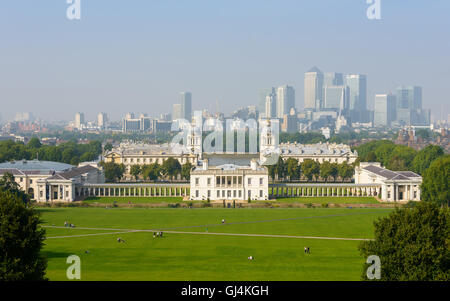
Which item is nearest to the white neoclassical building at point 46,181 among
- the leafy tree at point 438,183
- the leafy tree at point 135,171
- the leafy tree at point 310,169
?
the leafy tree at point 135,171

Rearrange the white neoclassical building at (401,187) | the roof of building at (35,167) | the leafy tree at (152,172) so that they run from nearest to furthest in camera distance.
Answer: the white neoclassical building at (401,187), the roof of building at (35,167), the leafy tree at (152,172)

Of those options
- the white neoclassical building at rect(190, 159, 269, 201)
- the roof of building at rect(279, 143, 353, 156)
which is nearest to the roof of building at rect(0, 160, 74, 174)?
the white neoclassical building at rect(190, 159, 269, 201)

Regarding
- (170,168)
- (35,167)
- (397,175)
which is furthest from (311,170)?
(35,167)

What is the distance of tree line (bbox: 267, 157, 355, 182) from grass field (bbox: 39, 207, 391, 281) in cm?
3234

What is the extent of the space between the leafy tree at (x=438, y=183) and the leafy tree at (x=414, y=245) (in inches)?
1416

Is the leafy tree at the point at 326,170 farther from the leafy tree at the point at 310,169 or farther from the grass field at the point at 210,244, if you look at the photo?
the grass field at the point at 210,244

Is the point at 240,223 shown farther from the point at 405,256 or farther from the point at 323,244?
the point at 405,256

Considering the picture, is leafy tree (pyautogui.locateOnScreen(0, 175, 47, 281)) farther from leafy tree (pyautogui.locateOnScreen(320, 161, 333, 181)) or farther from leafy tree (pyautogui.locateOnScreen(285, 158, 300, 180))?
leafy tree (pyautogui.locateOnScreen(285, 158, 300, 180))

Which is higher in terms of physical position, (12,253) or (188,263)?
(12,253)

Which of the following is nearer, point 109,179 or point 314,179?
point 109,179

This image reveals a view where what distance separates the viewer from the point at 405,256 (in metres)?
29.6

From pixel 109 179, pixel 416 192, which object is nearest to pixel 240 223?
pixel 416 192

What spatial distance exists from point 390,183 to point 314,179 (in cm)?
2666

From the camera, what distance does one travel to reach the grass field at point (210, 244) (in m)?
35.5
